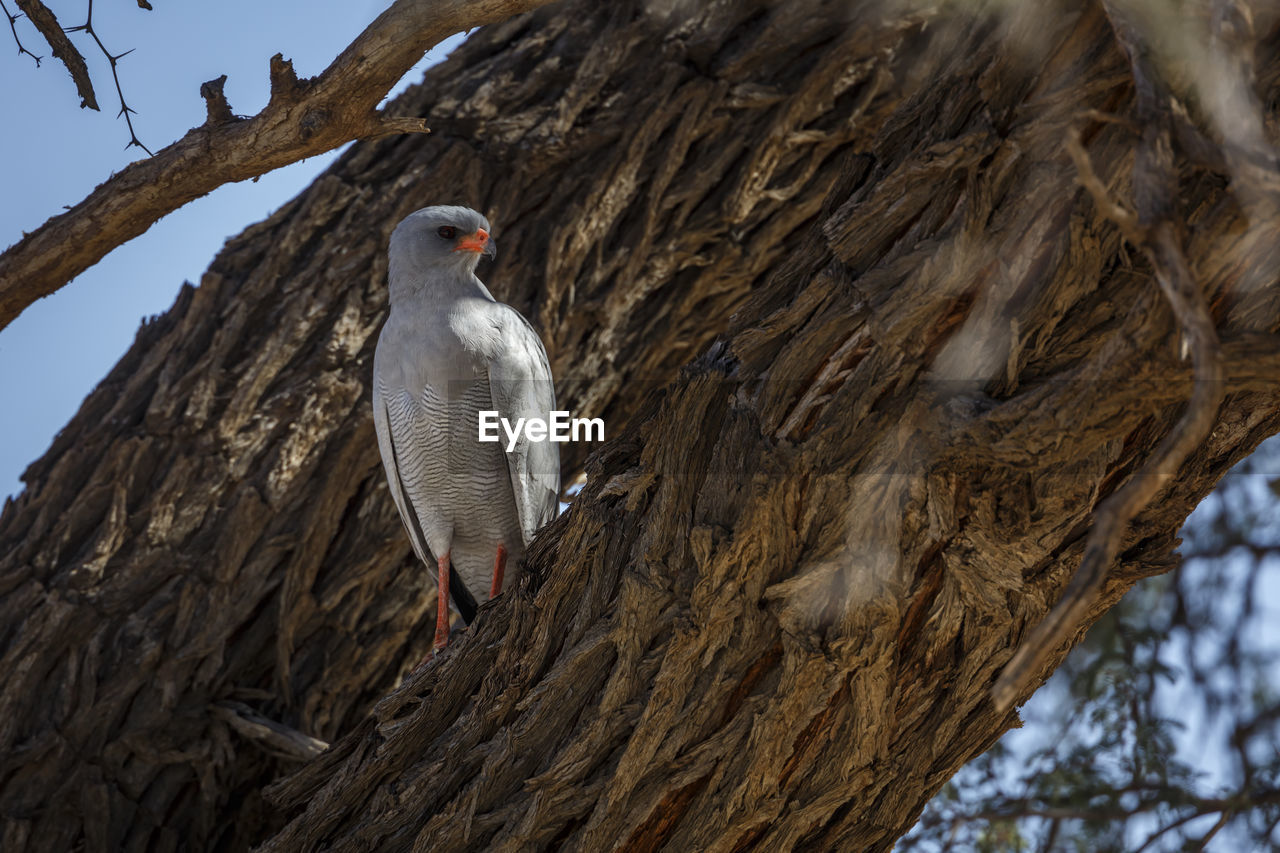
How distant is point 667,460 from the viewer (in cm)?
262

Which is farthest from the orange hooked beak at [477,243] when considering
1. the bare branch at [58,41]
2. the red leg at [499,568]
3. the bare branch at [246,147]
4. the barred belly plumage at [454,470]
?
the bare branch at [58,41]

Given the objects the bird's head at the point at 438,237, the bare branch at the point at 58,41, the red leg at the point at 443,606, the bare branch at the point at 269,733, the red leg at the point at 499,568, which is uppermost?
the bird's head at the point at 438,237

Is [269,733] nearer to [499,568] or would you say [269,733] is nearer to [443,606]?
[443,606]

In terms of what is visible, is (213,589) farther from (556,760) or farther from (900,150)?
(900,150)

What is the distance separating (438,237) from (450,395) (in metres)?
0.61

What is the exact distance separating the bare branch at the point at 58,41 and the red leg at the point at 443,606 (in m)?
2.06

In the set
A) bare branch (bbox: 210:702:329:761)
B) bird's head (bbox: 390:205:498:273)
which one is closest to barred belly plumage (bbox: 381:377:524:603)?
bird's head (bbox: 390:205:498:273)

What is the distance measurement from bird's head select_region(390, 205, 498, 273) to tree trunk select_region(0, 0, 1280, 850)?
1.09ft

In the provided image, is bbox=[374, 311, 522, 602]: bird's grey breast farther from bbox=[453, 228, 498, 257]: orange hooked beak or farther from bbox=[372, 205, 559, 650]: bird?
bbox=[453, 228, 498, 257]: orange hooked beak

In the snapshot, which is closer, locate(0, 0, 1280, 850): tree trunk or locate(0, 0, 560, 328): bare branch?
locate(0, 0, 1280, 850): tree trunk

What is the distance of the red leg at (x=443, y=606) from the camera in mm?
4090

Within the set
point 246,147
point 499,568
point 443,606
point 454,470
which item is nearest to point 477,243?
point 454,470

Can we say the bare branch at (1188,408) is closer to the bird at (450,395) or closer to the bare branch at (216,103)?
the bare branch at (216,103)

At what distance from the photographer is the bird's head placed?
4.11m
